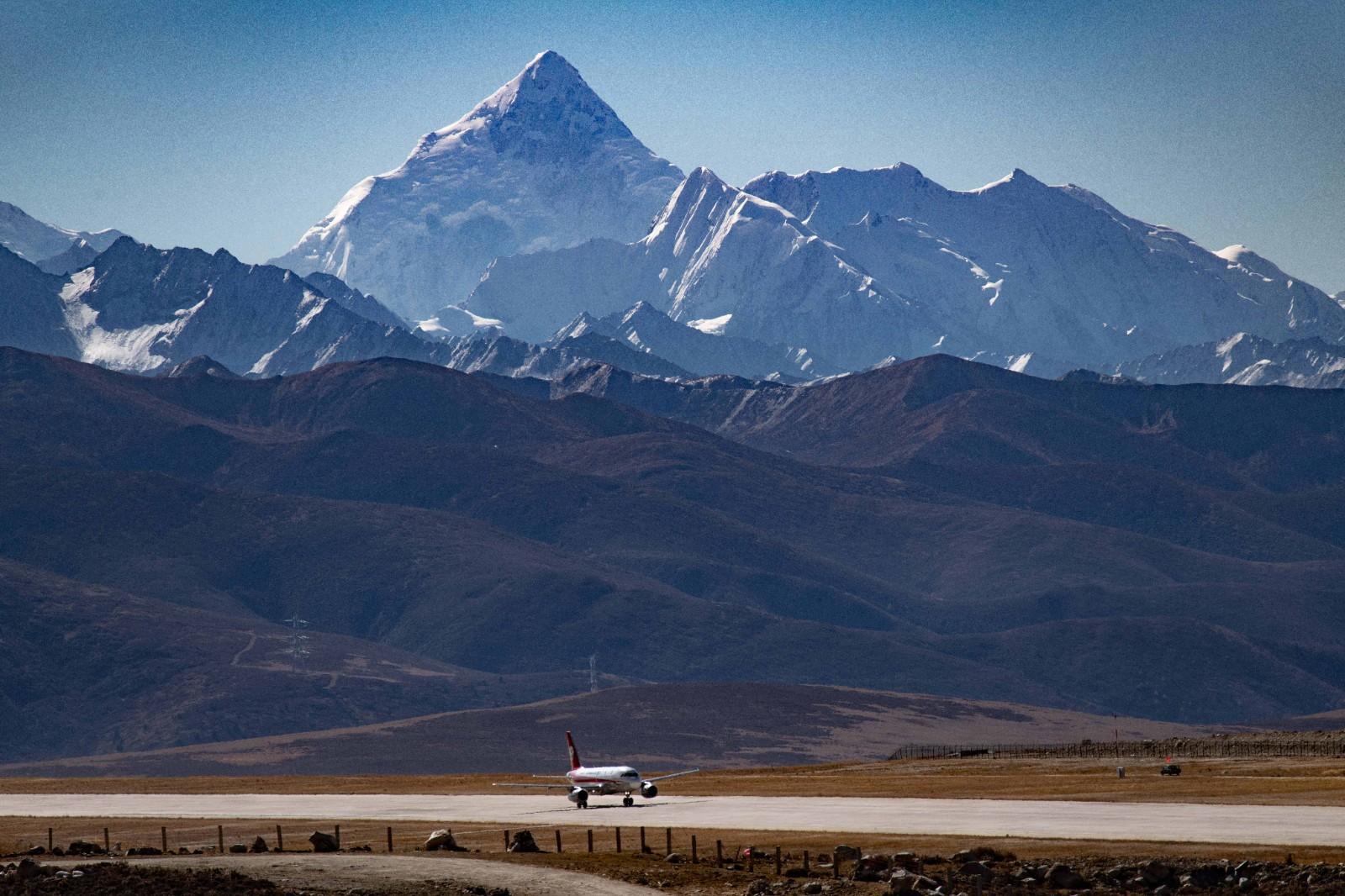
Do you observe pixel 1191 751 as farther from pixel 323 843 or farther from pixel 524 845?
pixel 323 843

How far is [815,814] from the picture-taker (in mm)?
98188

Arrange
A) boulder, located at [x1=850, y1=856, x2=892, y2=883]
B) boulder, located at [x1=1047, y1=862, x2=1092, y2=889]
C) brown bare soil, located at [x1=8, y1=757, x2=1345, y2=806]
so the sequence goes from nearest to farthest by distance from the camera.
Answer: boulder, located at [x1=1047, y1=862, x2=1092, y2=889]
boulder, located at [x1=850, y1=856, x2=892, y2=883]
brown bare soil, located at [x1=8, y1=757, x2=1345, y2=806]

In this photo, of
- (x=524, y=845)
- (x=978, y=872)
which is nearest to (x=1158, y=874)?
(x=978, y=872)

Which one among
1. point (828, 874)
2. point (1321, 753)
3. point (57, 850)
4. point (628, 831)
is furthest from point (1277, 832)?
point (1321, 753)

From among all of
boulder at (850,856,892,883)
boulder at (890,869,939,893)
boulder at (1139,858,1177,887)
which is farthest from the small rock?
boulder at (1139,858,1177,887)

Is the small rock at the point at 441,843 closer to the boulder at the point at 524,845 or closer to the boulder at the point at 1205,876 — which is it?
the boulder at the point at 524,845

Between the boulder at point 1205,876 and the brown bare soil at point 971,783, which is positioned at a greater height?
the brown bare soil at point 971,783

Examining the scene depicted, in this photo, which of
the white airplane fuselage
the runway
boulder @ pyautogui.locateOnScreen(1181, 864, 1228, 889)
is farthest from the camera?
the white airplane fuselage

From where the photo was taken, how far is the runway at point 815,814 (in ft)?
266

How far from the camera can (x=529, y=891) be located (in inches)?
2707

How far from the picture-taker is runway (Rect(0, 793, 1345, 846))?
81.2 meters

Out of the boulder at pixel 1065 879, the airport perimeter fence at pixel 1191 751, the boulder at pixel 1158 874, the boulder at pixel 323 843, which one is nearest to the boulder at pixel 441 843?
the boulder at pixel 323 843

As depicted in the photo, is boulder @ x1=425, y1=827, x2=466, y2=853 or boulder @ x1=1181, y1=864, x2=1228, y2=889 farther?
boulder @ x1=425, y1=827, x2=466, y2=853

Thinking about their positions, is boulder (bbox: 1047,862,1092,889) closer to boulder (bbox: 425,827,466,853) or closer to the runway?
the runway
